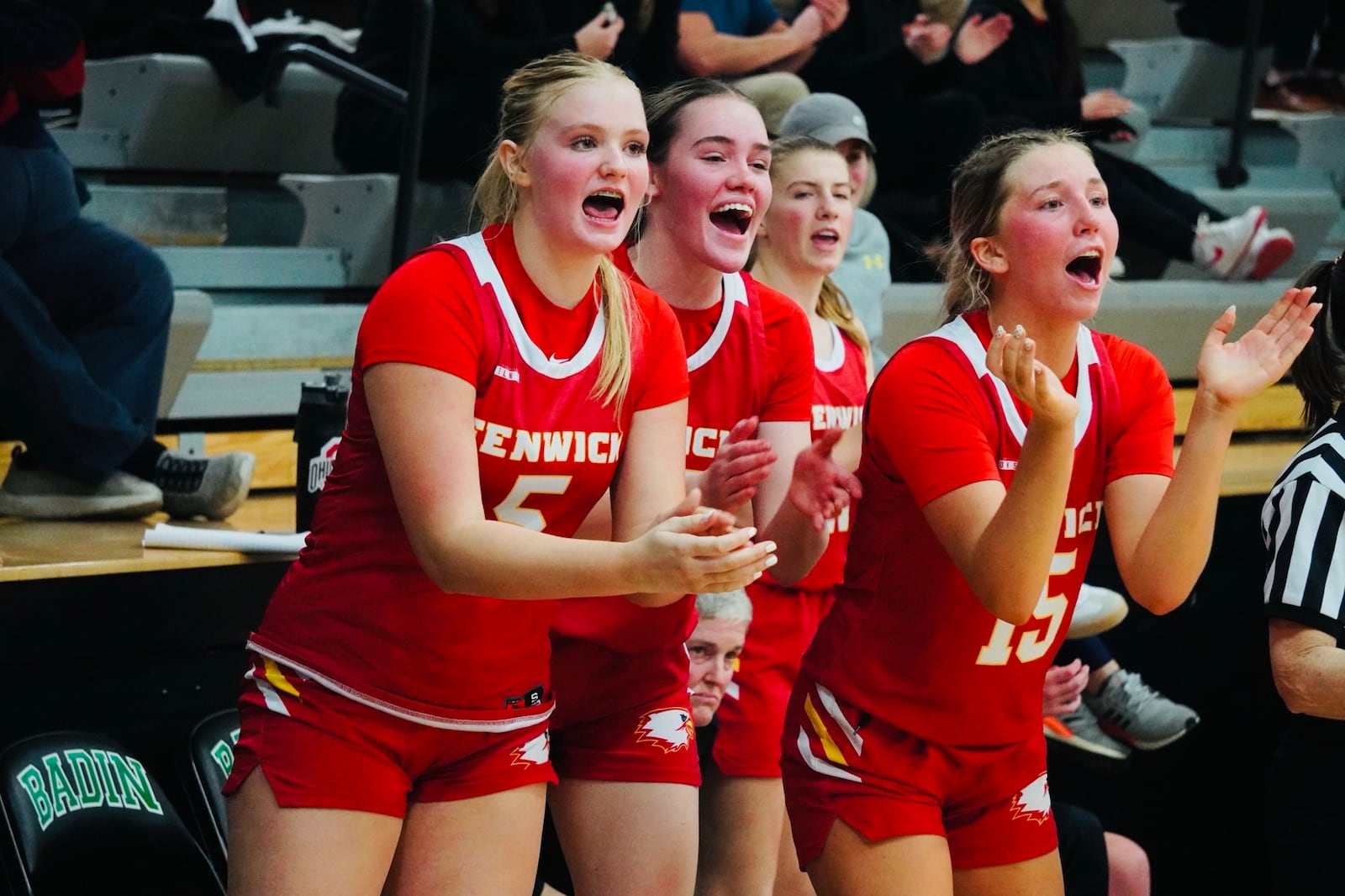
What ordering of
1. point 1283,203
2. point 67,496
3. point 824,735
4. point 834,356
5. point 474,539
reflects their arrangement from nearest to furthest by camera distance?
point 474,539 → point 824,735 → point 834,356 → point 67,496 → point 1283,203

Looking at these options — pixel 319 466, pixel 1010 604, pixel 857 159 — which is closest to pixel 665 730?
pixel 1010 604

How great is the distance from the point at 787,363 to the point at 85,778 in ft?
4.97

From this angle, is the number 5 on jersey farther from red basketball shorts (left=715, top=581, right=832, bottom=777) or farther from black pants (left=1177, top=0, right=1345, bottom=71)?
black pants (left=1177, top=0, right=1345, bottom=71)

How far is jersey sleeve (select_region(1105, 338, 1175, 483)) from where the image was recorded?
2303 mm

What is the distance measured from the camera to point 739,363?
8.78ft

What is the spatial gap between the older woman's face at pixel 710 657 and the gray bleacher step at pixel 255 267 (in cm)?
219

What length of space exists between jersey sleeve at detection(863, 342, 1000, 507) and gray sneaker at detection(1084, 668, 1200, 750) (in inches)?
86.1

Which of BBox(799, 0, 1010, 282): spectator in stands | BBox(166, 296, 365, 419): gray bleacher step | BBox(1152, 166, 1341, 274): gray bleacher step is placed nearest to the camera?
BBox(166, 296, 365, 419): gray bleacher step

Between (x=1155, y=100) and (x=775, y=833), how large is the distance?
5.19 meters

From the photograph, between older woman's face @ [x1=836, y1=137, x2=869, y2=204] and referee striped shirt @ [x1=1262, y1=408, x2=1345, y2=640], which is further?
older woman's face @ [x1=836, y1=137, x2=869, y2=204]

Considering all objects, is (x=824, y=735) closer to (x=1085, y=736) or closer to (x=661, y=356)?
(x=661, y=356)

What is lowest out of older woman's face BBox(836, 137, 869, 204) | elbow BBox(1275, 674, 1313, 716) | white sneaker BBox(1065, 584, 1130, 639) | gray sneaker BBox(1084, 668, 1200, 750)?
gray sneaker BBox(1084, 668, 1200, 750)

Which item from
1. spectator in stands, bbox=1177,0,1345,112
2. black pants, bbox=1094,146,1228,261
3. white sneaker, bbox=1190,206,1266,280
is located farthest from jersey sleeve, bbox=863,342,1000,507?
spectator in stands, bbox=1177,0,1345,112

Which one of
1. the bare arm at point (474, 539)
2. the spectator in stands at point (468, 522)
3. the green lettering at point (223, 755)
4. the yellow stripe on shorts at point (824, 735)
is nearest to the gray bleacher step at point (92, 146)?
the green lettering at point (223, 755)
